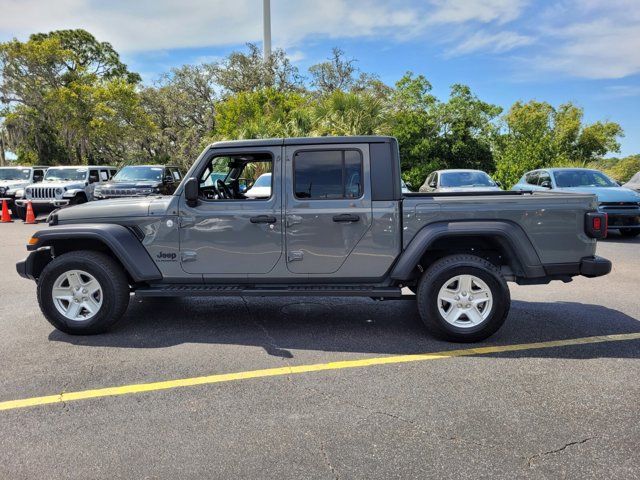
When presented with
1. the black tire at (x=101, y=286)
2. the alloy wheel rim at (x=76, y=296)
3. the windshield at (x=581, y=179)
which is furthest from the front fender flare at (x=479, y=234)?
the windshield at (x=581, y=179)

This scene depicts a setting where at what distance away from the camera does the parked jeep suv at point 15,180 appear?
1812 cm

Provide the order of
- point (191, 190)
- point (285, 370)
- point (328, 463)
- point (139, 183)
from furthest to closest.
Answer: point (139, 183), point (191, 190), point (285, 370), point (328, 463)

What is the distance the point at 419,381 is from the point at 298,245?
1.69 metres

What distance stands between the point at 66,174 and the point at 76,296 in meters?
14.6

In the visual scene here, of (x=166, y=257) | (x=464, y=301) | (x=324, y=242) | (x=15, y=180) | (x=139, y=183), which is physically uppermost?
(x=15, y=180)

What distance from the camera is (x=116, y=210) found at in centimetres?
487

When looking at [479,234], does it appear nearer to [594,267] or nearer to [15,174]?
[594,267]

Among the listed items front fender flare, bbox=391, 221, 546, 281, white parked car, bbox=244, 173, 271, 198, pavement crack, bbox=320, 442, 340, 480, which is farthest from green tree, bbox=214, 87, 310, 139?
pavement crack, bbox=320, 442, 340, 480

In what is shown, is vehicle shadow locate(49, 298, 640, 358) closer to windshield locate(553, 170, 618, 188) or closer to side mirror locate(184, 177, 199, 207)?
side mirror locate(184, 177, 199, 207)

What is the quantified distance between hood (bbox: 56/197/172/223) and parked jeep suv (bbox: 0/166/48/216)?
15.2 m

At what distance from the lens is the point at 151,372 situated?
400 cm

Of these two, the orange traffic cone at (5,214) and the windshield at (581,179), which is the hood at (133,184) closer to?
the orange traffic cone at (5,214)

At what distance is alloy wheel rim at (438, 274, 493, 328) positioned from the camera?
15.1ft

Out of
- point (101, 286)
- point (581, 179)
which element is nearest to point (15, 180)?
point (101, 286)
